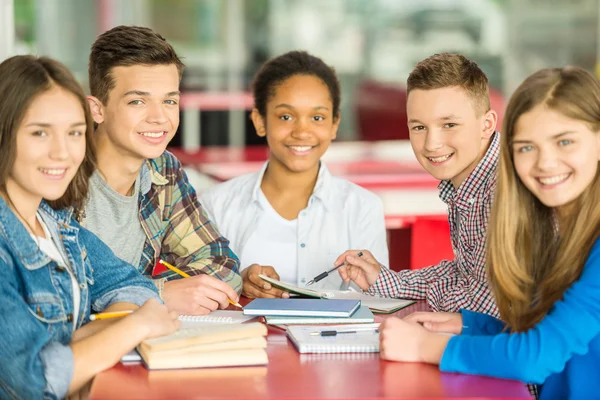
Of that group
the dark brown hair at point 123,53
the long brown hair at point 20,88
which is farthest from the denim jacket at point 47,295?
the dark brown hair at point 123,53

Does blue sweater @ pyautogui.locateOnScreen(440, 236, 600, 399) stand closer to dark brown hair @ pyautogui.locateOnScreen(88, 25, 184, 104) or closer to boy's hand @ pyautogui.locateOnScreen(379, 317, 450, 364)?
boy's hand @ pyautogui.locateOnScreen(379, 317, 450, 364)

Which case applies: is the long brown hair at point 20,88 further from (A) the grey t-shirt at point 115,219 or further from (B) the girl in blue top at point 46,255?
(A) the grey t-shirt at point 115,219

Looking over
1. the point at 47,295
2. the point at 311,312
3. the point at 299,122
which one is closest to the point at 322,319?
the point at 311,312

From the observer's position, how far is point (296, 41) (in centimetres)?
834

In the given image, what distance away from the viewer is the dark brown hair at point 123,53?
96.7 inches

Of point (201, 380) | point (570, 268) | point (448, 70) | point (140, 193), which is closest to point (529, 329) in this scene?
point (570, 268)

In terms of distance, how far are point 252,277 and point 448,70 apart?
2.47 feet

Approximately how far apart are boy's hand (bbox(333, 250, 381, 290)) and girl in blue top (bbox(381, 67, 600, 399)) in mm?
593

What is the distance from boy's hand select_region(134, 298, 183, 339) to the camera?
5.83ft

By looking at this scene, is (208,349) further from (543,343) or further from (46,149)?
(543,343)

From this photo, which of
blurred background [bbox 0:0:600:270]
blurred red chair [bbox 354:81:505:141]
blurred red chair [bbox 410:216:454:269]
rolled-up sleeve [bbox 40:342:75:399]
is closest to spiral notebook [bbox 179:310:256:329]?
rolled-up sleeve [bbox 40:342:75:399]

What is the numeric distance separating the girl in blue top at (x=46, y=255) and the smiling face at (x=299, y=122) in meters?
1.02

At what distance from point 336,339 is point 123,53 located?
3.34ft

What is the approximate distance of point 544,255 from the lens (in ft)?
6.28
